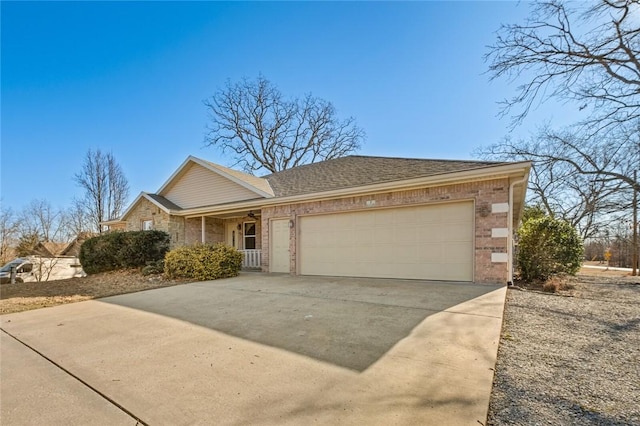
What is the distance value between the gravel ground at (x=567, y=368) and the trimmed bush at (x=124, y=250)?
1266 cm

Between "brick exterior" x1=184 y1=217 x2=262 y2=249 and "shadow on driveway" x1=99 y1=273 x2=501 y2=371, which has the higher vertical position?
"brick exterior" x1=184 y1=217 x2=262 y2=249

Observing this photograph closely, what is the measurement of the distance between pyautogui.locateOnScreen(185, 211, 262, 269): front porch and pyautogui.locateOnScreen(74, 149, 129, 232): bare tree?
15301mm

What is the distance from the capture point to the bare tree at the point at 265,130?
27.2 meters

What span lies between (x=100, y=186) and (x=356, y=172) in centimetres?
2453

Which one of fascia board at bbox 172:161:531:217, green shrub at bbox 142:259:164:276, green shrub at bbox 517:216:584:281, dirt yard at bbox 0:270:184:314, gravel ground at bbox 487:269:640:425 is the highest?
fascia board at bbox 172:161:531:217

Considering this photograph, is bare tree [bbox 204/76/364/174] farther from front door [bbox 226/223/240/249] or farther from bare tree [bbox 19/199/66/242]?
bare tree [bbox 19/199/66/242]

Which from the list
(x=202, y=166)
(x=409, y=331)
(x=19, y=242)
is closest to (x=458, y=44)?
(x=409, y=331)

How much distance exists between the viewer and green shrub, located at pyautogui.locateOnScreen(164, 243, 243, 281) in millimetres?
10086

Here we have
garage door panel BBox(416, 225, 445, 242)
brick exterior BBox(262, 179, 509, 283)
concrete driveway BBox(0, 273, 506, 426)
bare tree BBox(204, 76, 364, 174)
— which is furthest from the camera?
bare tree BBox(204, 76, 364, 174)

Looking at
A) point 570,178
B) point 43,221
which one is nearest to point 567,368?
point 570,178

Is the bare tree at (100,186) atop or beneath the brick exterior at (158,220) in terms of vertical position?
atop

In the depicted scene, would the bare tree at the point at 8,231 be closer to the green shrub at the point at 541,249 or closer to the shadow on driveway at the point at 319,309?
the shadow on driveway at the point at 319,309

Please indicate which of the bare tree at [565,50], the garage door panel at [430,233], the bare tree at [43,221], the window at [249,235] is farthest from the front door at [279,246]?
the bare tree at [43,221]


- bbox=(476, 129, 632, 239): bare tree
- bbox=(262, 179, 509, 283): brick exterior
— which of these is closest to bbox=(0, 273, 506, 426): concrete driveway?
bbox=(262, 179, 509, 283): brick exterior
